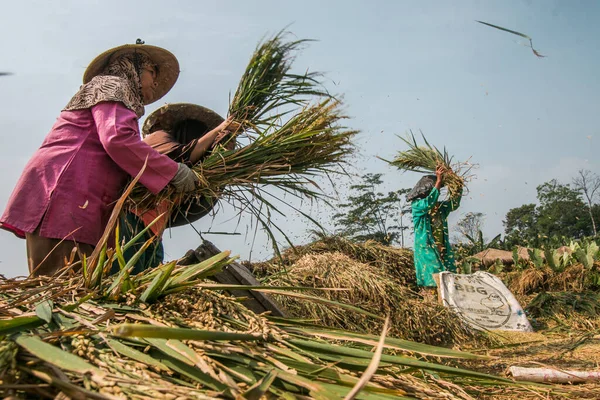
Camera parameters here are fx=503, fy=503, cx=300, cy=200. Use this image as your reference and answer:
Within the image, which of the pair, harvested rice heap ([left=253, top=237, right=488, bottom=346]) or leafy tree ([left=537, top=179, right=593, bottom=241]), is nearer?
harvested rice heap ([left=253, top=237, right=488, bottom=346])

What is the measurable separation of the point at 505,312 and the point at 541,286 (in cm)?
235

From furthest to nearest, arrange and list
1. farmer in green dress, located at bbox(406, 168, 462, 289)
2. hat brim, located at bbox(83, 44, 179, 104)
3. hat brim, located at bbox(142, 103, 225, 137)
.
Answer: farmer in green dress, located at bbox(406, 168, 462, 289), hat brim, located at bbox(142, 103, 225, 137), hat brim, located at bbox(83, 44, 179, 104)

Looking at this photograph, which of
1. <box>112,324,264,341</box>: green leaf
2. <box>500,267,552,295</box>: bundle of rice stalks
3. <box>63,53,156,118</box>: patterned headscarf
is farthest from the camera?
<box>500,267,552,295</box>: bundle of rice stalks

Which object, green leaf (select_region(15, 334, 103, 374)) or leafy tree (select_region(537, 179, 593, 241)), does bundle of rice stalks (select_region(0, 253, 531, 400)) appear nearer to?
green leaf (select_region(15, 334, 103, 374))

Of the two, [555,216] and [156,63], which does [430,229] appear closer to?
[156,63]

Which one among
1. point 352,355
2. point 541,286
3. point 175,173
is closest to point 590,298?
point 541,286

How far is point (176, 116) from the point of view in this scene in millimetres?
3252

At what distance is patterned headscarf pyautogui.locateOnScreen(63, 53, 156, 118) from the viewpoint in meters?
2.43

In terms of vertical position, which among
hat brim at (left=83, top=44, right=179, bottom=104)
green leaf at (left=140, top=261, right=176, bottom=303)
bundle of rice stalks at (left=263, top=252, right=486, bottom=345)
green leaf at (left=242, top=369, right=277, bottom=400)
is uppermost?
hat brim at (left=83, top=44, right=179, bottom=104)

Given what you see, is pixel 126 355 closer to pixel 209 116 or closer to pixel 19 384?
pixel 19 384

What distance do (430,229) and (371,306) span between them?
9.10 ft

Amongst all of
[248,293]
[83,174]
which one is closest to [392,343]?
[248,293]

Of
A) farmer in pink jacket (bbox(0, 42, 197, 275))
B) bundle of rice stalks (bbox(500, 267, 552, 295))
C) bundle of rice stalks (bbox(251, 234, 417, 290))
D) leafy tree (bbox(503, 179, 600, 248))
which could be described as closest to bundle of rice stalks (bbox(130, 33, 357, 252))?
farmer in pink jacket (bbox(0, 42, 197, 275))

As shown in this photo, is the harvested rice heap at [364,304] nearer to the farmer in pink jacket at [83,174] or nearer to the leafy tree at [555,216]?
the farmer in pink jacket at [83,174]
